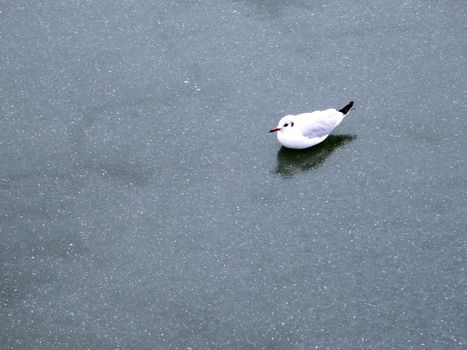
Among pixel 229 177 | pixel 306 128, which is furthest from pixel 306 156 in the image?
pixel 229 177

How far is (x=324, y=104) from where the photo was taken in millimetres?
3082

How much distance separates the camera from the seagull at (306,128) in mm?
2828

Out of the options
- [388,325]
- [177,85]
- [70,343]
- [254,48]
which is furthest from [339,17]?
[70,343]

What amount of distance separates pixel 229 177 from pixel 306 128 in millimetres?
341

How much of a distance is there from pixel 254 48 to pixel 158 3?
0.59 metres

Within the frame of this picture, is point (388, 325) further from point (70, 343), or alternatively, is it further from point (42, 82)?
point (42, 82)

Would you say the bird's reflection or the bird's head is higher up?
the bird's head

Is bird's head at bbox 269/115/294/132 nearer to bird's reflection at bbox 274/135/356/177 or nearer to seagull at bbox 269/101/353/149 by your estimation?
seagull at bbox 269/101/353/149

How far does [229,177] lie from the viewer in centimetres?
286

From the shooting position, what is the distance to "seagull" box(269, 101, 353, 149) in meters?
2.83

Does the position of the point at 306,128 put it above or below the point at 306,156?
above

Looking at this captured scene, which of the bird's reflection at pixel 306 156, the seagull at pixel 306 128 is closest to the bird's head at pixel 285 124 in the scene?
the seagull at pixel 306 128

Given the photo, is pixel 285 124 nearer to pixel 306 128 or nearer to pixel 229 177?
pixel 306 128

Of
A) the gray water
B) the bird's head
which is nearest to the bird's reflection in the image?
the gray water
